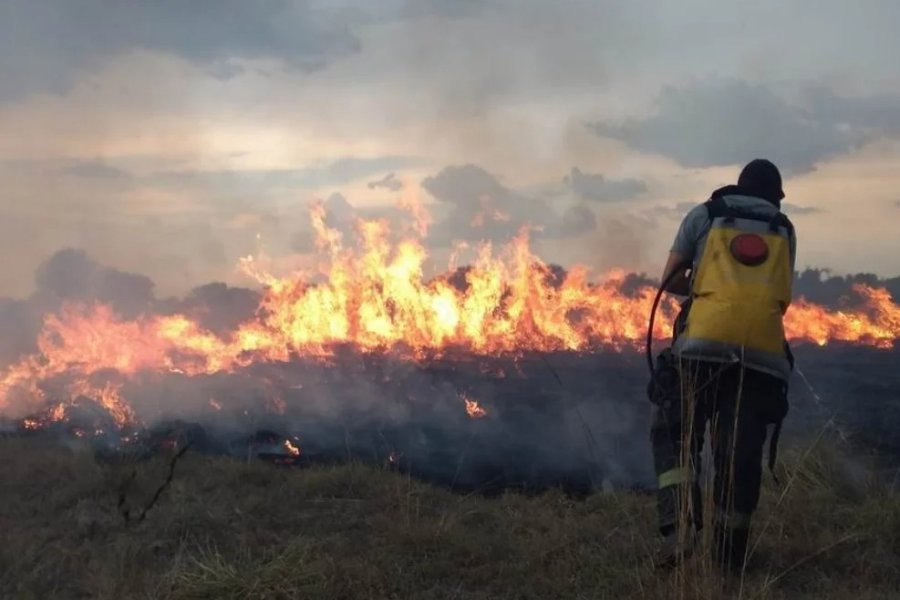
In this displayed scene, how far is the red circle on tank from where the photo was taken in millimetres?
4223

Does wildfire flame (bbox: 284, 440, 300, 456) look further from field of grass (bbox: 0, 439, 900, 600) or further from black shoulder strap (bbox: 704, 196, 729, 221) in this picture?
black shoulder strap (bbox: 704, 196, 729, 221)

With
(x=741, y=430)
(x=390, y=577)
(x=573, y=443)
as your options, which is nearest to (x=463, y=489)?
(x=573, y=443)

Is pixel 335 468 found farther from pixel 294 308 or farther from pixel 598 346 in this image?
pixel 598 346

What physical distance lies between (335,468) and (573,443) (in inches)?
163

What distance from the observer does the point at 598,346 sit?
1393 centimetres

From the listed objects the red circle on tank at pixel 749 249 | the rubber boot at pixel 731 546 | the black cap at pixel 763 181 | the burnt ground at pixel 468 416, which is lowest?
the burnt ground at pixel 468 416

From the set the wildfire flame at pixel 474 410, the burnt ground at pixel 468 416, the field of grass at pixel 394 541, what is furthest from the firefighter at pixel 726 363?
the wildfire flame at pixel 474 410

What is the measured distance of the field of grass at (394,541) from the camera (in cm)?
423

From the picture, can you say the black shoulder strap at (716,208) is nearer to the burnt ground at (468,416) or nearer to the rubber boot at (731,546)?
the rubber boot at (731,546)

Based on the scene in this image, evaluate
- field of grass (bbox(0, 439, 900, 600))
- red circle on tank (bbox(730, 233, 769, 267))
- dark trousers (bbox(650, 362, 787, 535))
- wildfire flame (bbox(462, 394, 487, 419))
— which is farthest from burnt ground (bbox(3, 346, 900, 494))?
red circle on tank (bbox(730, 233, 769, 267))

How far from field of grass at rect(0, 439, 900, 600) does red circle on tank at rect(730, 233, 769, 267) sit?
125cm

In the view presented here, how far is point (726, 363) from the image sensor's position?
→ 418 cm

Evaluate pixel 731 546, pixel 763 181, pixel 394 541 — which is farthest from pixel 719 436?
pixel 394 541

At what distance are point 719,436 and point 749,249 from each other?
983mm
